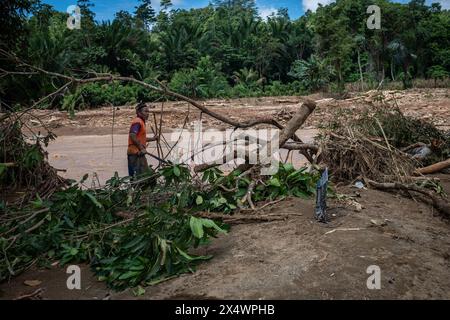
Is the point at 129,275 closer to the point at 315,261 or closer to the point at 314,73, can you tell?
the point at 315,261

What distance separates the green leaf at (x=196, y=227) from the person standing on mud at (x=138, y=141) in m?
2.80

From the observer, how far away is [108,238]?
3977 millimetres

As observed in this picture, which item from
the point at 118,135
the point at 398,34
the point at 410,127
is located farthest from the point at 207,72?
the point at 410,127

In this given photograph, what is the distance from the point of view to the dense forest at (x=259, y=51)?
2492 centimetres

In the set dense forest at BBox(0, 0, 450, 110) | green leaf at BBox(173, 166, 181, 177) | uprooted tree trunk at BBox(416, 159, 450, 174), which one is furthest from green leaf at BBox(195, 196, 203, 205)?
dense forest at BBox(0, 0, 450, 110)

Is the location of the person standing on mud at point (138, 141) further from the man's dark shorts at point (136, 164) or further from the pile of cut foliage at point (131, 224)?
the pile of cut foliage at point (131, 224)

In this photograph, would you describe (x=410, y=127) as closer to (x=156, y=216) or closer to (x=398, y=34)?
(x=156, y=216)

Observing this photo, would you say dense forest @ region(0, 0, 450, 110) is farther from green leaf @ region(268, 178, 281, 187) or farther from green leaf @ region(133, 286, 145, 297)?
green leaf @ region(133, 286, 145, 297)

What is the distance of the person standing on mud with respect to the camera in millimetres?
6227

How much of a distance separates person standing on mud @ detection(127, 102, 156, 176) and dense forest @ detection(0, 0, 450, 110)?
16094mm

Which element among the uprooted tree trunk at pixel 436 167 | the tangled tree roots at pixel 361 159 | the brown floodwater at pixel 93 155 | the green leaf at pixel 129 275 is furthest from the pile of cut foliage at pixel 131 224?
the uprooted tree trunk at pixel 436 167

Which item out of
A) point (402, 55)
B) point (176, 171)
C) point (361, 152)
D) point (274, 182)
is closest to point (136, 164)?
point (176, 171)

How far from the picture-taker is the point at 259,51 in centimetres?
3162
